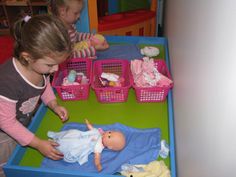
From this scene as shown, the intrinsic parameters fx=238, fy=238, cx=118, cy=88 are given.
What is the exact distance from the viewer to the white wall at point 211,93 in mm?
448

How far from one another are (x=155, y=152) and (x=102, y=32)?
1.29 metres

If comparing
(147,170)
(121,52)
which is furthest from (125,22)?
(147,170)

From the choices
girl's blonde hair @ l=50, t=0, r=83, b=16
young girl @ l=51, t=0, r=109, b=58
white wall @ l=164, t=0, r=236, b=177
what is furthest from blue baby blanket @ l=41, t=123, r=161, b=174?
girl's blonde hair @ l=50, t=0, r=83, b=16

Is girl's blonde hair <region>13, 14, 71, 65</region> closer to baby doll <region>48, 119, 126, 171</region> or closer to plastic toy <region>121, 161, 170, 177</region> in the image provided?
baby doll <region>48, 119, 126, 171</region>

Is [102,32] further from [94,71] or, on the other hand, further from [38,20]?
[38,20]

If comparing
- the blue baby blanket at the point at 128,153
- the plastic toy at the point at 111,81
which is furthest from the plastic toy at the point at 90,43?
the blue baby blanket at the point at 128,153

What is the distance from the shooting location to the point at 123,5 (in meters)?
2.50

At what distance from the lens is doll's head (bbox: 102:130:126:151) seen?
1.00 m

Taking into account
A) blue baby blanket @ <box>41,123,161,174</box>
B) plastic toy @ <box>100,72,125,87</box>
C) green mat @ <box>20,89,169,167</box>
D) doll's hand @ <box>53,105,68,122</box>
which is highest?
plastic toy @ <box>100,72,125,87</box>

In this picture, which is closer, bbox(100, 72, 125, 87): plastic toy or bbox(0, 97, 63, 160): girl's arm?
bbox(0, 97, 63, 160): girl's arm

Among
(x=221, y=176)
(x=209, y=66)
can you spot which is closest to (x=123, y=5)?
(x=209, y=66)

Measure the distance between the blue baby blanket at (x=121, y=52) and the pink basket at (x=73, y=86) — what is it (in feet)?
0.55

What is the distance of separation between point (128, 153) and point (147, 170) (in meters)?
0.13

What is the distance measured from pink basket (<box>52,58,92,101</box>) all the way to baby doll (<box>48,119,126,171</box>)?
0.98 ft
